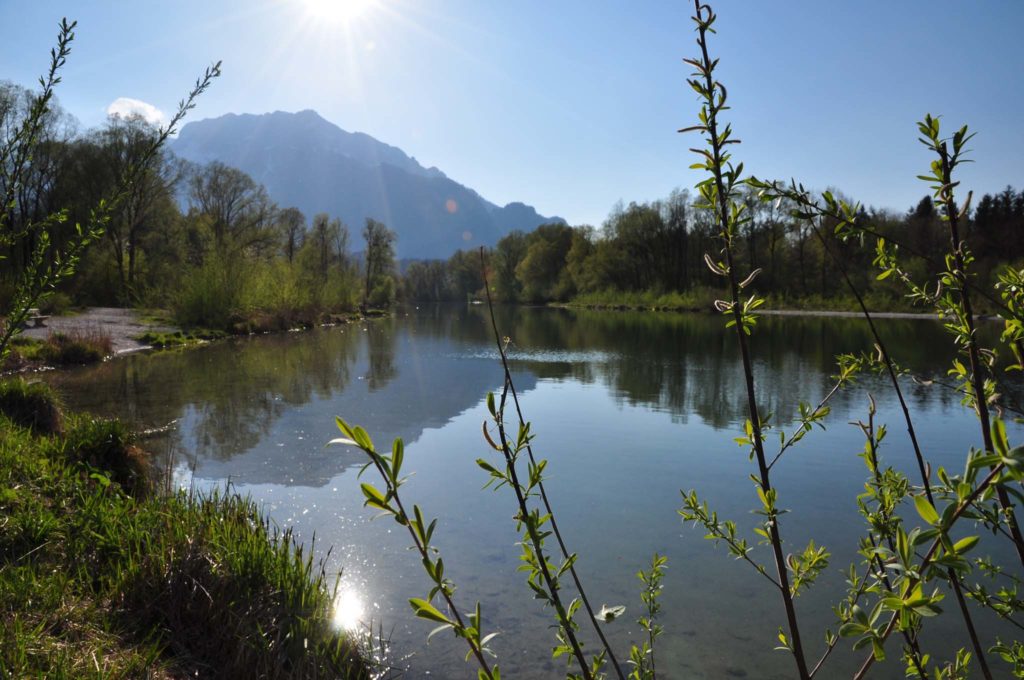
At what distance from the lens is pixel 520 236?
8938cm

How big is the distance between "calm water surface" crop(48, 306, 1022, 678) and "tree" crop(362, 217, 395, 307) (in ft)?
169

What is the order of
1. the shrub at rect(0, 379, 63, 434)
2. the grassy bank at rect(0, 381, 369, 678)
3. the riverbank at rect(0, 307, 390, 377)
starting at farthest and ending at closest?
the riverbank at rect(0, 307, 390, 377)
the shrub at rect(0, 379, 63, 434)
the grassy bank at rect(0, 381, 369, 678)

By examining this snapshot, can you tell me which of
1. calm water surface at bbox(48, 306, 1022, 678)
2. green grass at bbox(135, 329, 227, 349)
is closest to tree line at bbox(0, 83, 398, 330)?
green grass at bbox(135, 329, 227, 349)

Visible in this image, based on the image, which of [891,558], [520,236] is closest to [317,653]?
[891,558]

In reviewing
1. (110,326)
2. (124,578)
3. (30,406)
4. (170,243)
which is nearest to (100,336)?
(110,326)

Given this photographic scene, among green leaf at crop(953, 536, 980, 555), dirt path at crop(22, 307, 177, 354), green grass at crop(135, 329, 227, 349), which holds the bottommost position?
green grass at crop(135, 329, 227, 349)

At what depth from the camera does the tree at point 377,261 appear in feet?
235

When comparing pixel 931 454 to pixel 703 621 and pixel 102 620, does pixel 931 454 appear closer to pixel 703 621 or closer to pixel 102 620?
pixel 703 621

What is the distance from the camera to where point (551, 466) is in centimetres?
827

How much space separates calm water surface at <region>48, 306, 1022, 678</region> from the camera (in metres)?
4.47

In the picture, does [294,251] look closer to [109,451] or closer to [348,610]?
[109,451]

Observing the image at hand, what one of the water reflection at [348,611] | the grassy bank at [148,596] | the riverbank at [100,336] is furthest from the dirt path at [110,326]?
the water reflection at [348,611]

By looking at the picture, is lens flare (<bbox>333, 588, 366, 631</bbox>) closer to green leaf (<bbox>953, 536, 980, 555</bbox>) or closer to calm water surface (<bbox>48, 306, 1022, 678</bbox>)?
calm water surface (<bbox>48, 306, 1022, 678</bbox>)

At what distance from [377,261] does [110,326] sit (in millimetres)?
48302
